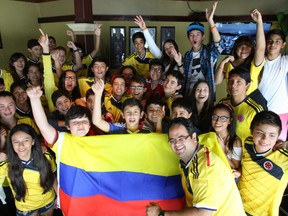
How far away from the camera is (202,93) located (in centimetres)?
266

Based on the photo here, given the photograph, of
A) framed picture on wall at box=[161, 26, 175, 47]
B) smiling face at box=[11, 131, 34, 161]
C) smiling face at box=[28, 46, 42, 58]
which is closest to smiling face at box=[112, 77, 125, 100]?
smiling face at box=[11, 131, 34, 161]

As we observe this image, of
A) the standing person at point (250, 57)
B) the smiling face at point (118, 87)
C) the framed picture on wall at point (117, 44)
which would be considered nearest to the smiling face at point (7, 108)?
the smiling face at point (118, 87)

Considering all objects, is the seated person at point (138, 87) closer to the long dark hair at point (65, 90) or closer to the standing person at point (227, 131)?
the long dark hair at point (65, 90)

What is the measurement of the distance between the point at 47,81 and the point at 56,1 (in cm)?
400

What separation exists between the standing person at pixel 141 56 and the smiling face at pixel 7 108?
2007 mm

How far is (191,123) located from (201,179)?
41 centimetres

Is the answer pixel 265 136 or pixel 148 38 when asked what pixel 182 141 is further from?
pixel 148 38

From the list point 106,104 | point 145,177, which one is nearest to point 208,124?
point 145,177

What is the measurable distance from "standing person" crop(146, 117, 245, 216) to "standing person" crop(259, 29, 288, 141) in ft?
5.08

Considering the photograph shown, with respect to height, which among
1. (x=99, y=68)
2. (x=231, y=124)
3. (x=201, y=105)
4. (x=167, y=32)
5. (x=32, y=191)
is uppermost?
(x=167, y=32)

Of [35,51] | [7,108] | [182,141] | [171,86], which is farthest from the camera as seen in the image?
[35,51]

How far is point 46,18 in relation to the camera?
661 cm

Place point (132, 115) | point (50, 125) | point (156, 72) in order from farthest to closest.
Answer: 1. point (156, 72)
2. point (132, 115)
3. point (50, 125)

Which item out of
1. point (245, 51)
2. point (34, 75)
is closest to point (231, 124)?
point (245, 51)
